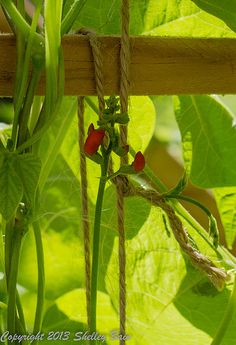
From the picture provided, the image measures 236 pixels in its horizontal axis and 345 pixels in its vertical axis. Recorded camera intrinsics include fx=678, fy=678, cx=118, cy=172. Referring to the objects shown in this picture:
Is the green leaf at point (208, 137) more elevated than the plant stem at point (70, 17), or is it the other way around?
Result: the plant stem at point (70, 17)

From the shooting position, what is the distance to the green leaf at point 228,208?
88 cm

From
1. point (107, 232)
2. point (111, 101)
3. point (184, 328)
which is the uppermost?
point (111, 101)

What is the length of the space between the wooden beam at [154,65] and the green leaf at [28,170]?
6 centimetres

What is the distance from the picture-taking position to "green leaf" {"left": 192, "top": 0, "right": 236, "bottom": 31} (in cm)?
62

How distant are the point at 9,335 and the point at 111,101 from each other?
0.77 ft

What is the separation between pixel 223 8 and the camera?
62 centimetres

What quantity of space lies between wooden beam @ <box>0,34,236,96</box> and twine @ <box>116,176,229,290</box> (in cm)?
8

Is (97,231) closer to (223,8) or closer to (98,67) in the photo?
(98,67)

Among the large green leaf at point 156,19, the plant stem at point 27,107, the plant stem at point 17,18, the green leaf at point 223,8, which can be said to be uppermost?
the large green leaf at point 156,19

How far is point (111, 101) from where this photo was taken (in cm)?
54

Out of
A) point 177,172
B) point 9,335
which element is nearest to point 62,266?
point 9,335

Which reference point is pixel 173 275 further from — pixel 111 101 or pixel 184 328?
pixel 111 101

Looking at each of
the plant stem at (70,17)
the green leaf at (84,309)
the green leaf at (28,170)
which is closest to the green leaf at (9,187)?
the green leaf at (28,170)

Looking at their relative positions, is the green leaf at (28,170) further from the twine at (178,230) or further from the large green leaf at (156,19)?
the large green leaf at (156,19)
